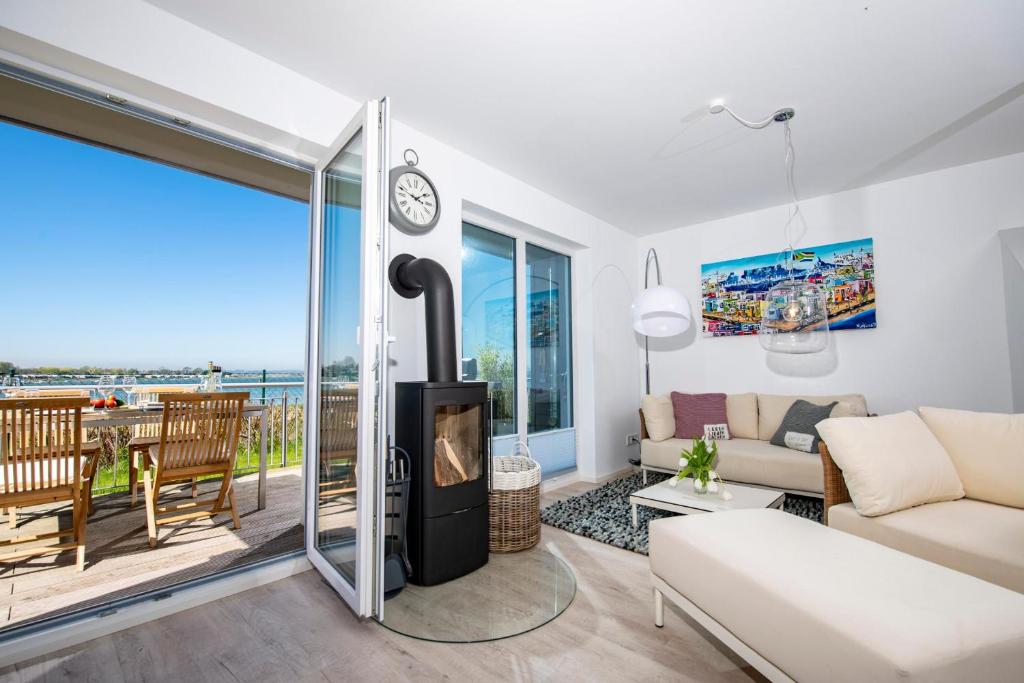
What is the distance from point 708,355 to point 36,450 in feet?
17.0

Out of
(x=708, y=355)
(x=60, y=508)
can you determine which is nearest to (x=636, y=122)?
(x=708, y=355)

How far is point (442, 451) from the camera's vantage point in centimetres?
225

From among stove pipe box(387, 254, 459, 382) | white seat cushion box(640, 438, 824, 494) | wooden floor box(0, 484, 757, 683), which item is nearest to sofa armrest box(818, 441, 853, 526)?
wooden floor box(0, 484, 757, 683)

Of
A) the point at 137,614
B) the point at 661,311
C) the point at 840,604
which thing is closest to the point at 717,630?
the point at 840,604

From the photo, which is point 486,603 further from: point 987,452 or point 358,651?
point 987,452

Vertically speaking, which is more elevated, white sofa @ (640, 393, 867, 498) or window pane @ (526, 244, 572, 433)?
window pane @ (526, 244, 572, 433)

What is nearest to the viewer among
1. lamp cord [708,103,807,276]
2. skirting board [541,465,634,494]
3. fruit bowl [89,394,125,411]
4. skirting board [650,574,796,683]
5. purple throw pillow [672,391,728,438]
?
skirting board [650,574,796,683]

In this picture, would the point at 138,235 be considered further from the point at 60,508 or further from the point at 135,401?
the point at 60,508

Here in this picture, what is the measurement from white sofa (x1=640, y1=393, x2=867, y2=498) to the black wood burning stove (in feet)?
7.04

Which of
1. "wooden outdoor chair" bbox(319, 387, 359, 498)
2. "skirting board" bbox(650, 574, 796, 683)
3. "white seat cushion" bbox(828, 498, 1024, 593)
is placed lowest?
"skirting board" bbox(650, 574, 796, 683)

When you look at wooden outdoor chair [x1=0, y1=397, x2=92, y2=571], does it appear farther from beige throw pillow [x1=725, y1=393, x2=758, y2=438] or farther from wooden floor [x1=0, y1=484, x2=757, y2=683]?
beige throw pillow [x1=725, y1=393, x2=758, y2=438]

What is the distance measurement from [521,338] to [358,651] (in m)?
2.67

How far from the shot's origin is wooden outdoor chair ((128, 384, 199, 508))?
10.6ft

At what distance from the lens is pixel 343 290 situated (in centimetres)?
223
